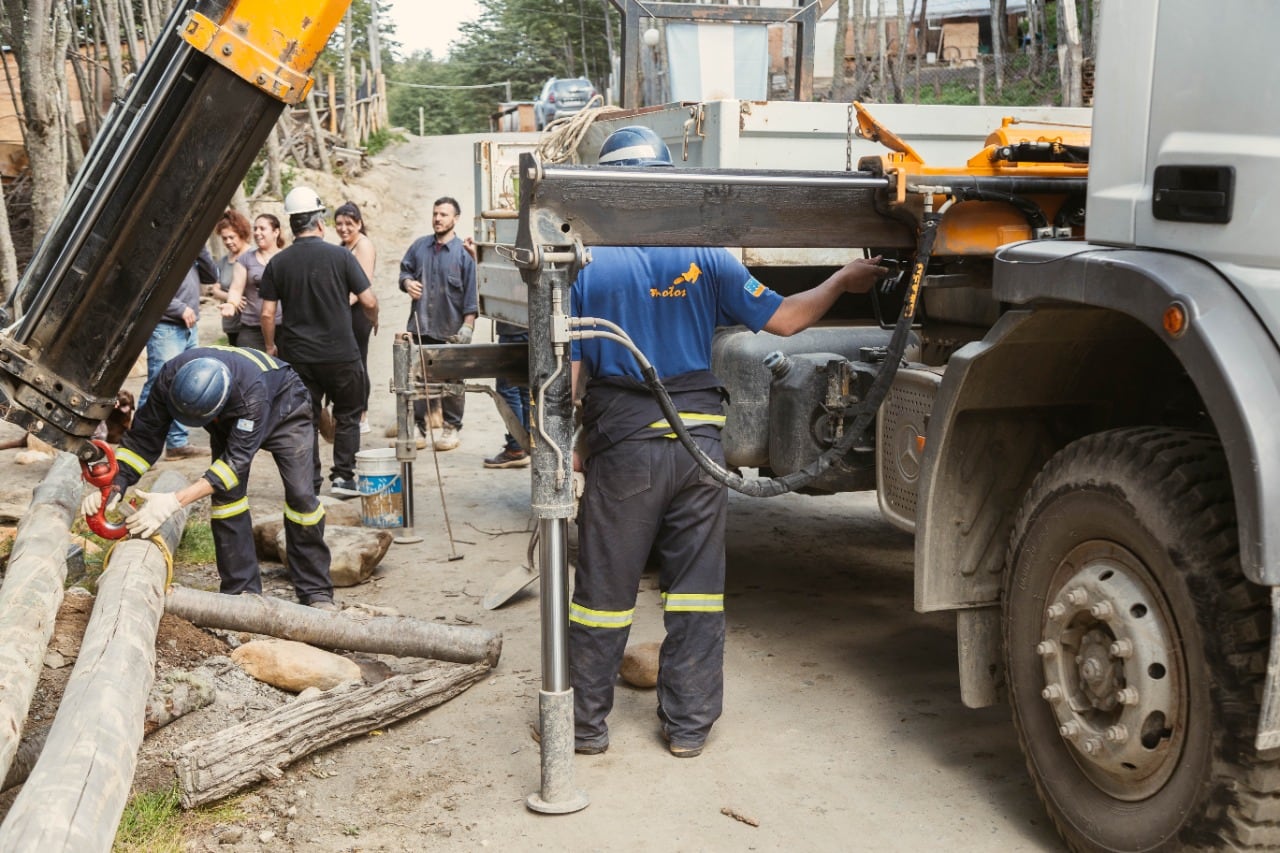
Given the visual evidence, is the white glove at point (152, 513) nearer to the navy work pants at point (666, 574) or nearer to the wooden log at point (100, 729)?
the wooden log at point (100, 729)

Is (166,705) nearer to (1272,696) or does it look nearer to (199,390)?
(199,390)

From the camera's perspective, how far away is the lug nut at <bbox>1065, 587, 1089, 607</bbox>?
120 inches

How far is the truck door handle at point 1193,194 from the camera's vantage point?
269cm

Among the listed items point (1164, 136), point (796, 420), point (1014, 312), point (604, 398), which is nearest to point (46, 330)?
point (604, 398)

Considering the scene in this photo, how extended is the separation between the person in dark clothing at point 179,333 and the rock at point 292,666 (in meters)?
3.79

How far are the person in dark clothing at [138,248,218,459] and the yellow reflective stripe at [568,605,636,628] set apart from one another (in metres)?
4.82

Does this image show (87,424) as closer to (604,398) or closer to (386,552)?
(604,398)

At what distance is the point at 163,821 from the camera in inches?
140

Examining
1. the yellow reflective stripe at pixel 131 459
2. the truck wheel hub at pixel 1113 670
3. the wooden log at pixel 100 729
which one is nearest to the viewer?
the wooden log at pixel 100 729

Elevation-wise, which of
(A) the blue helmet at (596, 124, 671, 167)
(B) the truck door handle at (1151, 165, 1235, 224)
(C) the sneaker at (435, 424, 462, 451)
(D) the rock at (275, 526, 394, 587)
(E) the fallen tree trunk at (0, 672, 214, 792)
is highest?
(A) the blue helmet at (596, 124, 671, 167)

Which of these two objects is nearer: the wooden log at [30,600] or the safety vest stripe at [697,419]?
the wooden log at [30,600]

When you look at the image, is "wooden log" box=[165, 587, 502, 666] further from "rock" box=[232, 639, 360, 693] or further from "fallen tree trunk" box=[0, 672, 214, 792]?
"fallen tree trunk" box=[0, 672, 214, 792]

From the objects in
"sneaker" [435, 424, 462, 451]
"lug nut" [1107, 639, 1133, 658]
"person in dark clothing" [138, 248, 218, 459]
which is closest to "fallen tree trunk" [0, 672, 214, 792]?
"lug nut" [1107, 639, 1133, 658]

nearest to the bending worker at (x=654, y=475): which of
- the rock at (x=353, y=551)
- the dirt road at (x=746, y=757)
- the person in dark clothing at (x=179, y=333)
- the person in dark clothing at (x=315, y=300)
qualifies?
the dirt road at (x=746, y=757)
